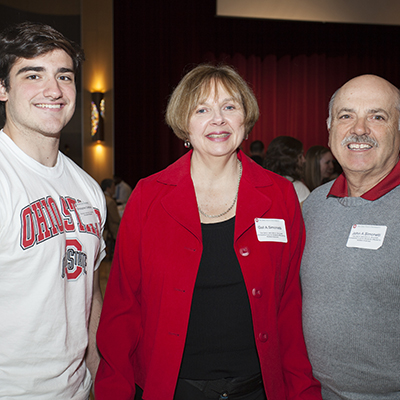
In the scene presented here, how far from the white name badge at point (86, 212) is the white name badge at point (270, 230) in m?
0.65

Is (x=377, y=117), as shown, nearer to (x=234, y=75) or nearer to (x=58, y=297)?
(x=234, y=75)

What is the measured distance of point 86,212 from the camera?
170 cm

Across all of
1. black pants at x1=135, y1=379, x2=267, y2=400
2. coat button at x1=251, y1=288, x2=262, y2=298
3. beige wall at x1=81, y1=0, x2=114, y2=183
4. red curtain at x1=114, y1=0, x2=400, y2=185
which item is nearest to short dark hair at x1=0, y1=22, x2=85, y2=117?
coat button at x1=251, y1=288, x2=262, y2=298

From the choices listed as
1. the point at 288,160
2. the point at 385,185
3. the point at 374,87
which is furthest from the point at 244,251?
the point at 288,160

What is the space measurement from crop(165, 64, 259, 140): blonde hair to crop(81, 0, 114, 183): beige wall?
7488 mm

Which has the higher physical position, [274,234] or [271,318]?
[274,234]

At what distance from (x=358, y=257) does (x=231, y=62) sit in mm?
8947

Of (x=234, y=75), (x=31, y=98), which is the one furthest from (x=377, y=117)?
(x=31, y=98)

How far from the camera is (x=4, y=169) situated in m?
1.48

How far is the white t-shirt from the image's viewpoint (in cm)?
142

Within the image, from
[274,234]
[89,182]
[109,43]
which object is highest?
[109,43]

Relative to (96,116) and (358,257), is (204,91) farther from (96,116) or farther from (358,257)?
(96,116)

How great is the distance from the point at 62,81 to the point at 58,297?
0.82 m

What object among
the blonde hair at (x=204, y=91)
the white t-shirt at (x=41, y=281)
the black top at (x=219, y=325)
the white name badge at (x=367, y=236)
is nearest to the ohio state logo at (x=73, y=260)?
the white t-shirt at (x=41, y=281)
